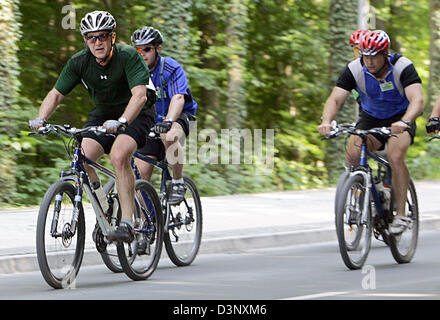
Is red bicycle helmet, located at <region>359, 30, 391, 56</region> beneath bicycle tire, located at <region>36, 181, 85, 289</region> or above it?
above

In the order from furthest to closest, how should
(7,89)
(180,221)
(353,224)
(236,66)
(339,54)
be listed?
1. (339,54)
2. (236,66)
3. (7,89)
4. (180,221)
5. (353,224)

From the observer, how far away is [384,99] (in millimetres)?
9305

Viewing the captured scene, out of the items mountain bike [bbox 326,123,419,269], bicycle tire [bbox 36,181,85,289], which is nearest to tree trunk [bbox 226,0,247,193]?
mountain bike [bbox 326,123,419,269]

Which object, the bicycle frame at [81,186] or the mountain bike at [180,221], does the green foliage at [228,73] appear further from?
the bicycle frame at [81,186]

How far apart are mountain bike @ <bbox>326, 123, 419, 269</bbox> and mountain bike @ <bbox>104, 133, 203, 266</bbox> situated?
152 cm

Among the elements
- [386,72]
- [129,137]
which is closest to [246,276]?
[129,137]

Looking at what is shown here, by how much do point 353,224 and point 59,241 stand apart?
9.12 ft

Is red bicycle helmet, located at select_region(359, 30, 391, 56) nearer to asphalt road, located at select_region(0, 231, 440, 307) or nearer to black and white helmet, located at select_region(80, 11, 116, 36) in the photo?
asphalt road, located at select_region(0, 231, 440, 307)

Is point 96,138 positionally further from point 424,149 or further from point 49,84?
point 424,149

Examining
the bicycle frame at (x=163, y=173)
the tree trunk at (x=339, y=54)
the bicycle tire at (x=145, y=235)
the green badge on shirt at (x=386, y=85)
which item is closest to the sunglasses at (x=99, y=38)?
the bicycle tire at (x=145, y=235)

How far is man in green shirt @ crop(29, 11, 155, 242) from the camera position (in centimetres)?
768

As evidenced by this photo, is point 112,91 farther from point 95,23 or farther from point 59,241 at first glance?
point 59,241

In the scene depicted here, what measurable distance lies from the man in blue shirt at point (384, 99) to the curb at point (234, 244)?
194 cm

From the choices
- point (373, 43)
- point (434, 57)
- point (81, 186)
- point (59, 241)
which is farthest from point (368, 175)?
point (434, 57)
